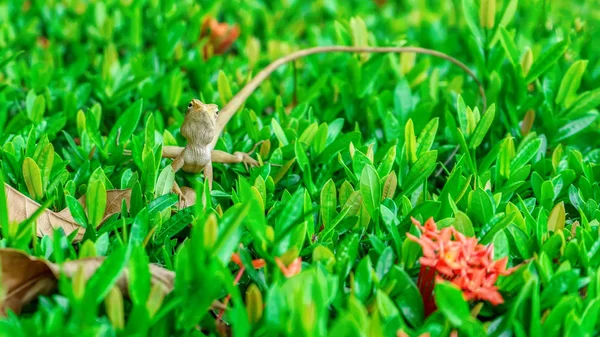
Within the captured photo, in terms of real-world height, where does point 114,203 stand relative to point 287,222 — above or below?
below

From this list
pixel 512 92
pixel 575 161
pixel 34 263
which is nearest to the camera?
pixel 34 263

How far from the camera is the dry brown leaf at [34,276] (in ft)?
5.82

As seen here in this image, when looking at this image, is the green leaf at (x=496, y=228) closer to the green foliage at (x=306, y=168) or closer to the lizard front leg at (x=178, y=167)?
the green foliage at (x=306, y=168)

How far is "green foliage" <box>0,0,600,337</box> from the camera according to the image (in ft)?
5.55

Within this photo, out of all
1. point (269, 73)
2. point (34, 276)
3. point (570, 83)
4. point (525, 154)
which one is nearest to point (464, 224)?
point (525, 154)

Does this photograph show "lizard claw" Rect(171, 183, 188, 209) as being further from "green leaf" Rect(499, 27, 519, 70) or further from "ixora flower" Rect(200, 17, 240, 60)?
"ixora flower" Rect(200, 17, 240, 60)

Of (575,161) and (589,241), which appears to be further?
(575,161)

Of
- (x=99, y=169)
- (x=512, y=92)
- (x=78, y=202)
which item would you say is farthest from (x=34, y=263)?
(x=512, y=92)

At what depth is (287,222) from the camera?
1.89 metres

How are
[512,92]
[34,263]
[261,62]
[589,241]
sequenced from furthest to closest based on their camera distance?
1. [261,62]
2. [512,92]
3. [589,241]
4. [34,263]

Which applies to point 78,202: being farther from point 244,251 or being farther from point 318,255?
point 318,255

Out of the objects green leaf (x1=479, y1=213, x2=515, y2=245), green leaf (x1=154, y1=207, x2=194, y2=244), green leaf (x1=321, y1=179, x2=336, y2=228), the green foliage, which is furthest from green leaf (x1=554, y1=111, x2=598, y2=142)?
green leaf (x1=154, y1=207, x2=194, y2=244)

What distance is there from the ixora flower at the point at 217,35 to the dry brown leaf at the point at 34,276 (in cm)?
228

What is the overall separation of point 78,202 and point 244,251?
0.58 metres
